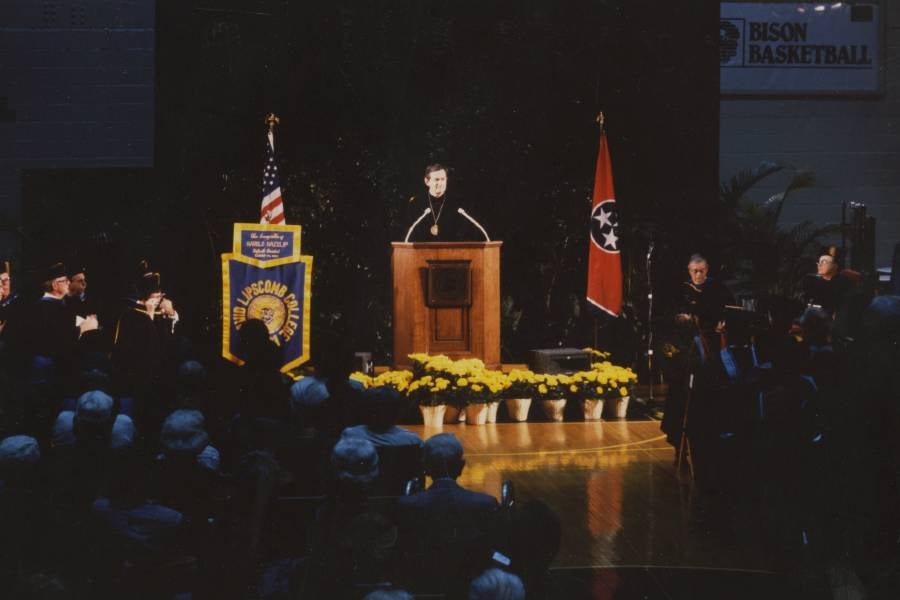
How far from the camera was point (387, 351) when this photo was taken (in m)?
13.0

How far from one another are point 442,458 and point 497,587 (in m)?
0.99

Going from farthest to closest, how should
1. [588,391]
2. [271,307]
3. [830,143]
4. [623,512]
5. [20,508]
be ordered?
[830,143] < [588,391] < [271,307] < [623,512] < [20,508]

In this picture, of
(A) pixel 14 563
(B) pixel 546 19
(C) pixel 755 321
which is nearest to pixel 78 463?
(A) pixel 14 563

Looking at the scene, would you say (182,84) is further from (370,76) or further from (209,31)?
(370,76)

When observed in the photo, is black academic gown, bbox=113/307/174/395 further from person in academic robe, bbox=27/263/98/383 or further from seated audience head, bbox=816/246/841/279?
seated audience head, bbox=816/246/841/279

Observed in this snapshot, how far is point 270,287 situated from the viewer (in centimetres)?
959

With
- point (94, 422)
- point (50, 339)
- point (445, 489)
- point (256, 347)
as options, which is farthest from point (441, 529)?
point (50, 339)

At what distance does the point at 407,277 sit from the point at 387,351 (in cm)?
249

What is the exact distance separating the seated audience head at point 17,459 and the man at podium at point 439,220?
6.82 meters

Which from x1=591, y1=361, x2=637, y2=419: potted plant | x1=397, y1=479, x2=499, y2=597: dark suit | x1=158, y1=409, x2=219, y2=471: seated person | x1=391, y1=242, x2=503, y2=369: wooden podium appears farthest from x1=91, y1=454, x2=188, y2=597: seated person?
x1=591, y1=361, x2=637, y2=419: potted plant

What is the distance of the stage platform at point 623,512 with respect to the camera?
5465 mm

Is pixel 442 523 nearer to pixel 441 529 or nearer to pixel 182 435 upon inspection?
pixel 441 529

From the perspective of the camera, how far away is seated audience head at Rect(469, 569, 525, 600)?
11.0ft

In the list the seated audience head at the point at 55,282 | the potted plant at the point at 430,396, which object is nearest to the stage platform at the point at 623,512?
the potted plant at the point at 430,396
